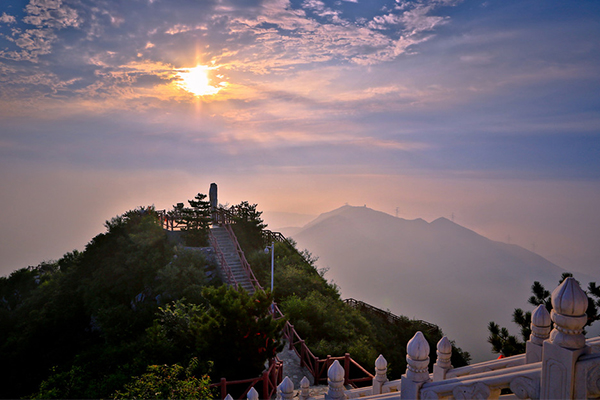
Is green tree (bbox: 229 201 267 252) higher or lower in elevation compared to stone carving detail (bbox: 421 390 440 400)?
higher

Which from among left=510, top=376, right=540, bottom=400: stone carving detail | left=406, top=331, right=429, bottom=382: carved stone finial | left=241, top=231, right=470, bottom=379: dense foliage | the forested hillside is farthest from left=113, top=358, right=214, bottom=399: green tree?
left=241, top=231, right=470, bottom=379: dense foliage

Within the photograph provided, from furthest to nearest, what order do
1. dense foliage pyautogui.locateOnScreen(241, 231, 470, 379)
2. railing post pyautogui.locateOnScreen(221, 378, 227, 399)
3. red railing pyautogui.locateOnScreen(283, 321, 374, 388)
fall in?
dense foliage pyautogui.locateOnScreen(241, 231, 470, 379), red railing pyautogui.locateOnScreen(283, 321, 374, 388), railing post pyautogui.locateOnScreen(221, 378, 227, 399)

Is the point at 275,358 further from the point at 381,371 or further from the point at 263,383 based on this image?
the point at 381,371

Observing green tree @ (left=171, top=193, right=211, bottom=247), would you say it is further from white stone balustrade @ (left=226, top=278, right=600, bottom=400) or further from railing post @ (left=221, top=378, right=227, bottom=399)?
white stone balustrade @ (left=226, top=278, right=600, bottom=400)

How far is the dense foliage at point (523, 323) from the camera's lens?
43.9 feet

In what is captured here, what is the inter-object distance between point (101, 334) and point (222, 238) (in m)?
9.66

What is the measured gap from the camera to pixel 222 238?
1022 inches

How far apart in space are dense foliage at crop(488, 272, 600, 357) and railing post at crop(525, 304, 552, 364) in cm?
1090

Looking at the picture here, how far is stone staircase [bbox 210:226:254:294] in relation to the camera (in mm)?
21844

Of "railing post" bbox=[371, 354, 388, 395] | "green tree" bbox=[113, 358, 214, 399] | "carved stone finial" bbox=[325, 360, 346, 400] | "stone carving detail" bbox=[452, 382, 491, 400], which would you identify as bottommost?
"green tree" bbox=[113, 358, 214, 399]

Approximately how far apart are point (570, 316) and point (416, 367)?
1.79 m

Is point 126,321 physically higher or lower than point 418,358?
lower

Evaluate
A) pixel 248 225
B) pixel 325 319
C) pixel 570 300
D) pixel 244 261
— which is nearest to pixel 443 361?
pixel 570 300

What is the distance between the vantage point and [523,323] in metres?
14.6
